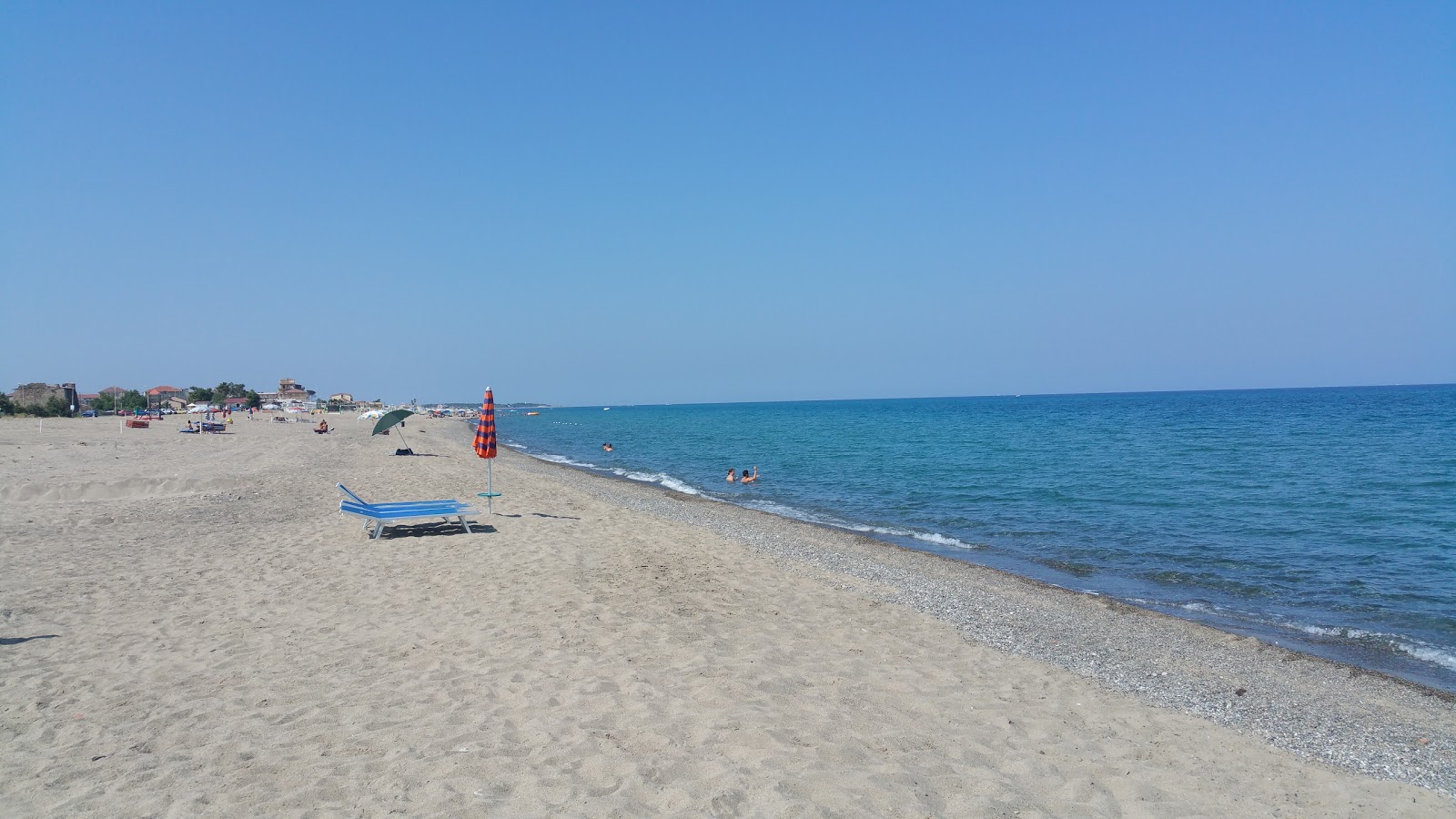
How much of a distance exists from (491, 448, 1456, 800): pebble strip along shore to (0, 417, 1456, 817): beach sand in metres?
0.05

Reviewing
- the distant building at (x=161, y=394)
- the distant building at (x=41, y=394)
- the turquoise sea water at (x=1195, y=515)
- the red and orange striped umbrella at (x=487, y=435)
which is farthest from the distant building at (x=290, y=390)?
the red and orange striped umbrella at (x=487, y=435)

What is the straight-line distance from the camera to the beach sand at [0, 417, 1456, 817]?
14.4 feet

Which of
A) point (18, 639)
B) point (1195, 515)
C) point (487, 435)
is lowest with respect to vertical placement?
point (1195, 515)

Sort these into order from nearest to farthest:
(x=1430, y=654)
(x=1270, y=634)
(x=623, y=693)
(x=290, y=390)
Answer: (x=623, y=693) → (x=1430, y=654) → (x=1270, y=634) → (x=290, y=390)

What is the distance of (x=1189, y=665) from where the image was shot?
8.01m

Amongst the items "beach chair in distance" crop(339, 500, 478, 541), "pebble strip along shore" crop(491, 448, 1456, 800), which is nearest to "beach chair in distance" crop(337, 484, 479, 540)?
"beach chair in distance" crop(339, 500, 478, 541)

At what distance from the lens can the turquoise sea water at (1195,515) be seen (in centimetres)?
1064

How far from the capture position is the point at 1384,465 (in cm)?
2727

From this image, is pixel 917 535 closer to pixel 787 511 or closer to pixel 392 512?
pixel 787 511

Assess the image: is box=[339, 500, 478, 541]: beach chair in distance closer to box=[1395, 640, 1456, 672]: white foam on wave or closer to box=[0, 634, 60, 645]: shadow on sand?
box=[0, 634, 60, 645]: shadow on sand

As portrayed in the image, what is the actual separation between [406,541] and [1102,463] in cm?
2760

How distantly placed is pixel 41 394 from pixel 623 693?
89.9 metres

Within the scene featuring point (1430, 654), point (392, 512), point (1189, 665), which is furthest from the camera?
point (392, 512)

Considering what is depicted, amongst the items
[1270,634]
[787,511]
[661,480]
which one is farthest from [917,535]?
[661,480]
